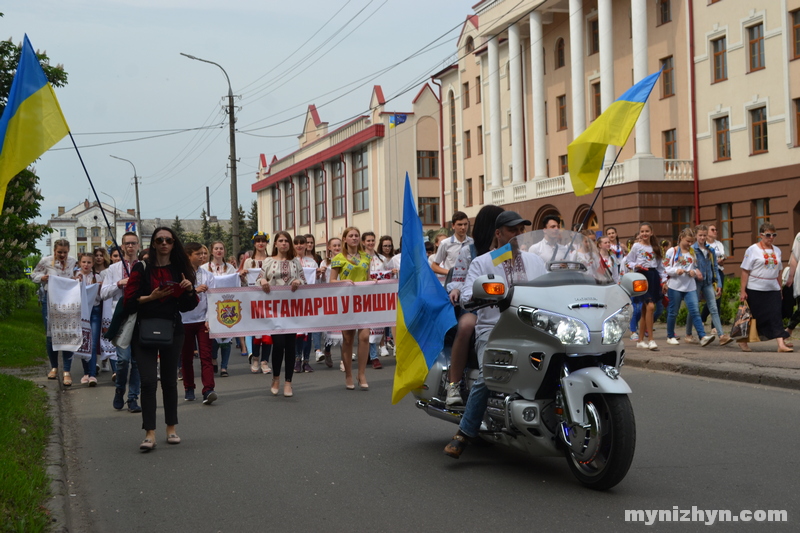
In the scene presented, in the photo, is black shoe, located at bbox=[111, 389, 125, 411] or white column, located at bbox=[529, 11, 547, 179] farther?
white column, located at bbox=[529, 11, 547, 179]

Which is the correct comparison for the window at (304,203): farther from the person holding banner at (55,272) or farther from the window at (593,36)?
the person holding banner at (55,272)

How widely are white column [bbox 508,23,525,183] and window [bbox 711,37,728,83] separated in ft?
37.3

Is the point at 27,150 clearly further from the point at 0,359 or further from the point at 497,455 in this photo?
the point at 0,359

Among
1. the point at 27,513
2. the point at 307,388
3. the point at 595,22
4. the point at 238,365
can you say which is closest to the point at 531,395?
the point at 27,513

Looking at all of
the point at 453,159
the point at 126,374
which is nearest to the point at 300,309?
the point at 126,374

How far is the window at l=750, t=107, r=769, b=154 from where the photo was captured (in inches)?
1200

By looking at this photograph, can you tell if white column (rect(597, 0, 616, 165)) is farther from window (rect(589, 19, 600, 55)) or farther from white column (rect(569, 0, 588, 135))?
window (rect(589, 19, 600, 55))

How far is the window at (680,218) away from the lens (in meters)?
33.7

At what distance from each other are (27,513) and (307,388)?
22.2ft

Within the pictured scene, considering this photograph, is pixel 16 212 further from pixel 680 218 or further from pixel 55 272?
pixel 680 218

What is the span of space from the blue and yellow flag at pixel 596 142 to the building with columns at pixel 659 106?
18928mm

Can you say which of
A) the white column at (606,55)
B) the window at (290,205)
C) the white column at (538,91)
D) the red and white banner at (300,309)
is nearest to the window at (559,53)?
the white column at (538,91)

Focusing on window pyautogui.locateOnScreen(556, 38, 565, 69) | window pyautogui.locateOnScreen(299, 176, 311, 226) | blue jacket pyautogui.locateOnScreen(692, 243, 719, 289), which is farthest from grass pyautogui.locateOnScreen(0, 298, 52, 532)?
window pyautogui.locateOnScreen(299, 176, 311, 226)

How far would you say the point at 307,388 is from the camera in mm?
11812
